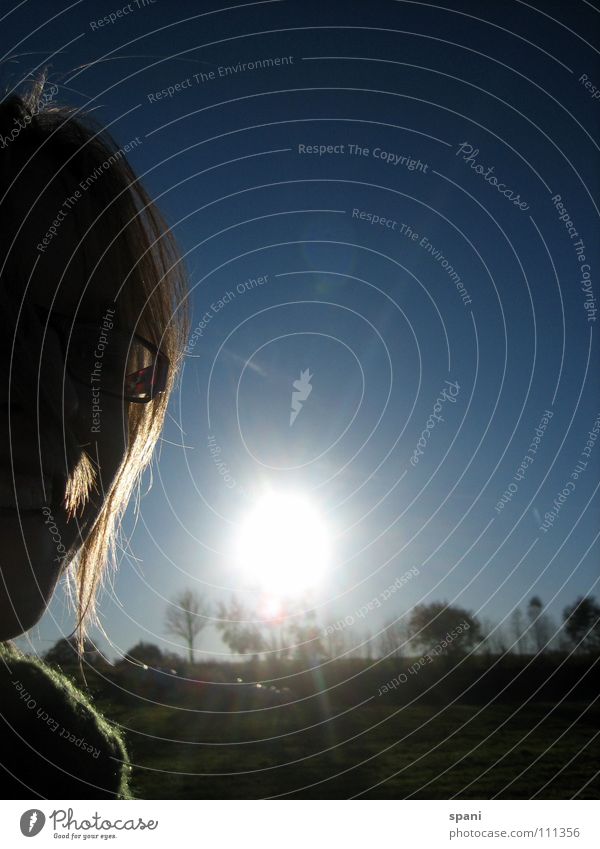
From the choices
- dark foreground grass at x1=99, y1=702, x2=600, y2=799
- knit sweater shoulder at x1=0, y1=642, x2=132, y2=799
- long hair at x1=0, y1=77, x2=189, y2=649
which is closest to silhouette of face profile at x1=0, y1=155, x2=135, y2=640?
long hair at x1=0, y1=77, x2=189, y2=649

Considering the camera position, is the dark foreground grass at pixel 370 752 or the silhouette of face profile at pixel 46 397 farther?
the dark foreground grass at pixel 370 752

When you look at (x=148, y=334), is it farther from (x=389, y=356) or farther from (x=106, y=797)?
(x=106, y=797)

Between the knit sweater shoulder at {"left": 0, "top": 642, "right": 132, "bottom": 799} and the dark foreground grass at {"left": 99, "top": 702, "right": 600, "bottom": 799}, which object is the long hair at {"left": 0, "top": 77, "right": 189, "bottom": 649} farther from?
the dark foreground grass at {"left": 99, "top": 702, "right": 600, "bottom": 799}

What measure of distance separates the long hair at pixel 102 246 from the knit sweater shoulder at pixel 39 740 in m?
0.11

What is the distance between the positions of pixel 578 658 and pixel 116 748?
2.78 ft

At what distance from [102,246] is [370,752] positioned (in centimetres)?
102

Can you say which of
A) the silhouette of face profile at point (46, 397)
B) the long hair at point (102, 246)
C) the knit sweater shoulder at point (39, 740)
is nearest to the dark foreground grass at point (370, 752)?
the knit sweater shoulder at point (39, 740)

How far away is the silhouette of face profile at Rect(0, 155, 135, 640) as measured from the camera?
727mm

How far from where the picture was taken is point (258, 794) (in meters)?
0.99

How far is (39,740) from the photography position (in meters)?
0.88

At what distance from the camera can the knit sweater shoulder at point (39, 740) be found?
2.88ft

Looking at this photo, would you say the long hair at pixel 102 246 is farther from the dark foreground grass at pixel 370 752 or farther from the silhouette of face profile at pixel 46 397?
the dark foreground grass at pixel 370 752

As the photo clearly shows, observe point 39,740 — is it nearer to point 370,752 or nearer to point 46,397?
point 46,397

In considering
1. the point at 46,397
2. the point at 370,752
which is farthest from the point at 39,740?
the point at 370,752
